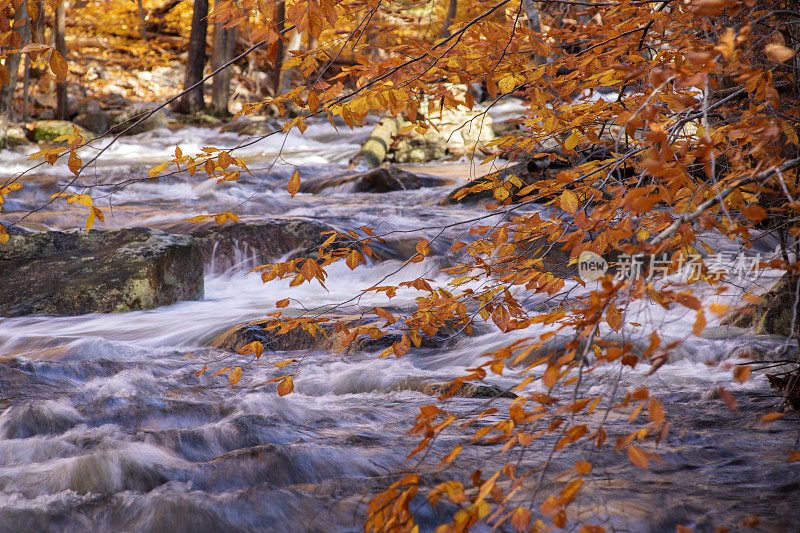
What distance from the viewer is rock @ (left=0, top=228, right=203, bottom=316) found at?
5.54 m

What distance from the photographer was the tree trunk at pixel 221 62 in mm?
18922

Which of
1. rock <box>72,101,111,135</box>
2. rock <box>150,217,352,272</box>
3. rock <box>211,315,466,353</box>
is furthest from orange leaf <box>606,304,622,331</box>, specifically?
rock <box>72,101,111,135</box>

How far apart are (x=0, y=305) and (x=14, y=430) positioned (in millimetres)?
2847

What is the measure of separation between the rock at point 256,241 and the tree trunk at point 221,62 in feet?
42.1

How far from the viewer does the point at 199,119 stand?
19.3 m

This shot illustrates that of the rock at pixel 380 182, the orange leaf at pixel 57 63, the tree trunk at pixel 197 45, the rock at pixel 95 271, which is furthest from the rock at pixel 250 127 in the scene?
the orange leaf at pixel 57 63

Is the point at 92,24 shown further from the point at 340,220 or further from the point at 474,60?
the point at 474,60

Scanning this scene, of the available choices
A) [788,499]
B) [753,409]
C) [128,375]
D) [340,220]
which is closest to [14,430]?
[128,375]

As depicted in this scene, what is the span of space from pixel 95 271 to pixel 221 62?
586 inches

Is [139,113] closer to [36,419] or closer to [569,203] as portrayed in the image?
[36,419]

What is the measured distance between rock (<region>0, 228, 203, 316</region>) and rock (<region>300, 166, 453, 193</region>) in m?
5.00

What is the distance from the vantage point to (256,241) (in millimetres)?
7043

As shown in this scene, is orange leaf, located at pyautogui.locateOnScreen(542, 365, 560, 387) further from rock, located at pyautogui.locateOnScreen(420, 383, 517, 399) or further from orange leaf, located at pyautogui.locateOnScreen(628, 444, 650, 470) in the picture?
rock, located at pyautogui.locateOnScreen(420, 383, 517, 399)

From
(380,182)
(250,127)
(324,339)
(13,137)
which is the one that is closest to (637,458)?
(324,339)
